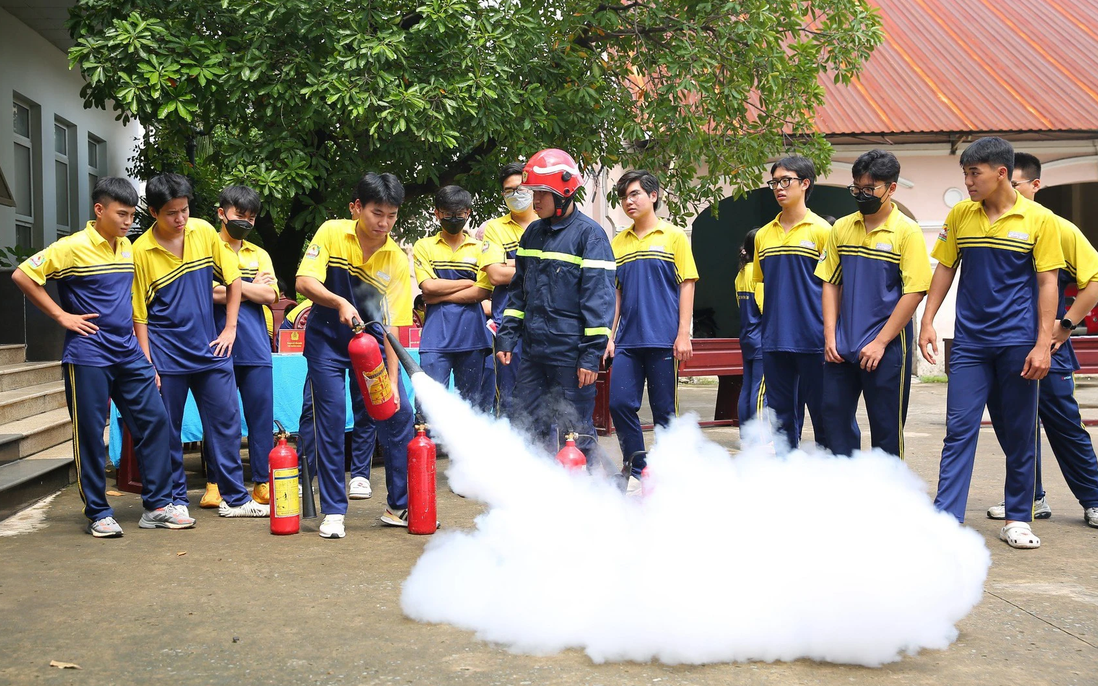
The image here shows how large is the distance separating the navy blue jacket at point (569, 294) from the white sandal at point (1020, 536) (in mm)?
2476

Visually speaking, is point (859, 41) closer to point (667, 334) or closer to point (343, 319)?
point (667, 334)

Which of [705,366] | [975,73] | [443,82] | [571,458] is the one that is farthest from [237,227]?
[975,73]

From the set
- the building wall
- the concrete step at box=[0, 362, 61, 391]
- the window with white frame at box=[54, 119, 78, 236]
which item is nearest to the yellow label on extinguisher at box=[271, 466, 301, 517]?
the concrete step at box=[0, 362, 61, 391]

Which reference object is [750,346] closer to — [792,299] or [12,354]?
[792,299]

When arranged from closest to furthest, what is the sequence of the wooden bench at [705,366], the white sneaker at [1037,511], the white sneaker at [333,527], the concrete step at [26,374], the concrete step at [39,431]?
1. the white sneaker at [333,527]
2. the white sneaker at [1037,511]
3. the concrete step at [39,431]
4. the concrete step at [26,374]
5. the wooden bench at [705,366]

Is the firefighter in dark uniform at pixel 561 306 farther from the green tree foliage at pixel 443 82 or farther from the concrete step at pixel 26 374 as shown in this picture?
the concrete step at pixel 26 374

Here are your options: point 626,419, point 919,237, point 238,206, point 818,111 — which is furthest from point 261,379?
point 818,111

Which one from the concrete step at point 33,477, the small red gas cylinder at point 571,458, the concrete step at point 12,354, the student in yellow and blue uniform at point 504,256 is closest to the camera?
the small red gas cylinder at point 571,458

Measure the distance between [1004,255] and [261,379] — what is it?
4.63 metres

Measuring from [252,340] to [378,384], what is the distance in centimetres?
147

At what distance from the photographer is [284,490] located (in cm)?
596

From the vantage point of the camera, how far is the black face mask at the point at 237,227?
690 cm

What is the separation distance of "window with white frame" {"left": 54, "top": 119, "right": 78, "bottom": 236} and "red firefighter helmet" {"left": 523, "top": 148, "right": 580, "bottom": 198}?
485 inches

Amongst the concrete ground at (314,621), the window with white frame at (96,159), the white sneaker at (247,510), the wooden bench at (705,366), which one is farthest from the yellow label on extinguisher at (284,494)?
the window with white frame at (96,159)
